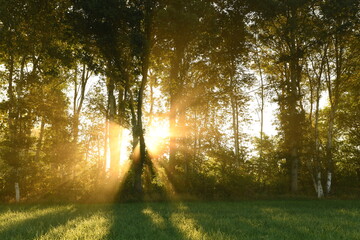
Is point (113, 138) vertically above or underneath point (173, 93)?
underneath

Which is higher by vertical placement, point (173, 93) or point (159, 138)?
point (173, 93)

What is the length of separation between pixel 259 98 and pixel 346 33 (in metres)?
10.3

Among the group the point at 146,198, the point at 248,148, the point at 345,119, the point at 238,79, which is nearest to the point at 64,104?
the point at 146,198

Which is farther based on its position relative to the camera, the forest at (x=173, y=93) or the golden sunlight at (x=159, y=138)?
the golden sunlight at (x=159, y=138)

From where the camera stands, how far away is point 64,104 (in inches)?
888

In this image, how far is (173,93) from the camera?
2712 centimetres

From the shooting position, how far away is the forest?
20.9 meters

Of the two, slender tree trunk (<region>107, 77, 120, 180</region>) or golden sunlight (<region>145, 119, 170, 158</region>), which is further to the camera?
golden sunlight (<region>145, 119, 170, 158</region>)

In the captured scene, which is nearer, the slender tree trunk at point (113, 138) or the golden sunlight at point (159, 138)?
the slender tree trunk at point (113, 138)

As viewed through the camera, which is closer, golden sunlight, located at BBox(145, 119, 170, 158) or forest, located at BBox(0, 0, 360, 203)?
forest, located at BBox(0, 0, 360, 203)

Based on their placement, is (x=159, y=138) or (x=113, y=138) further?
(x=159, y=138)

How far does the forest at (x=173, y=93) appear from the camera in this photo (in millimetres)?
20859

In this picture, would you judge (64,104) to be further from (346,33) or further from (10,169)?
(346,33)

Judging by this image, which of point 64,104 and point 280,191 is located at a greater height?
point 64,104
